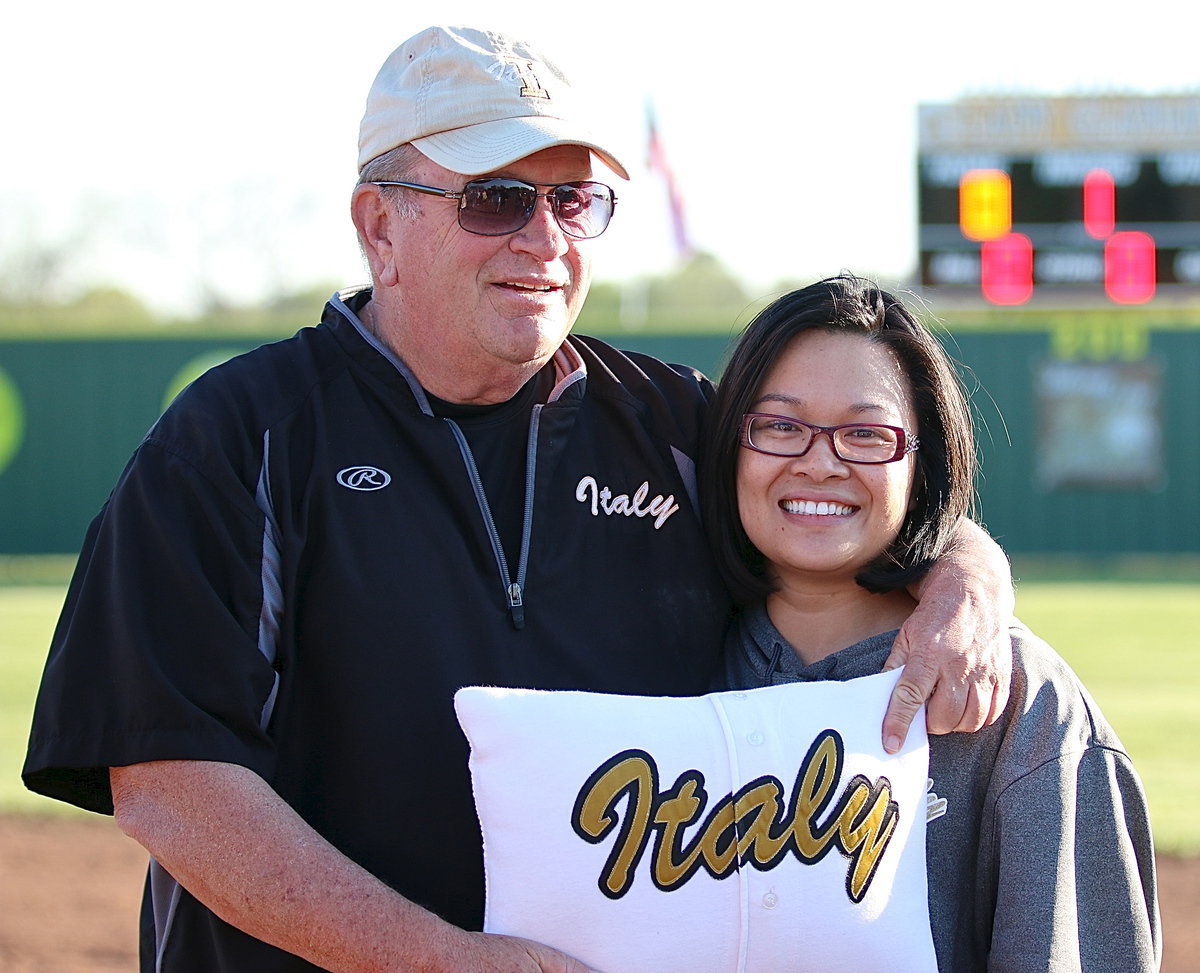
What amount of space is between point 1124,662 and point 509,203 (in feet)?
27.3

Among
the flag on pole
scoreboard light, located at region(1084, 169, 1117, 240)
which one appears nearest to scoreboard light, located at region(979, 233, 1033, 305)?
scoreboard light, located at region(1084, 169, 1117, 240)

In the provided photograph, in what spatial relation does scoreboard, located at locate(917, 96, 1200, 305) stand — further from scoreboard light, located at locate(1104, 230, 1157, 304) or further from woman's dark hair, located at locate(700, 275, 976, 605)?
woman's dark hair, located at locate(700, 275, 976, 605)

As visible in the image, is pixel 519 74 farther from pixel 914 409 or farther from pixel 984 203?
pixel 984 203

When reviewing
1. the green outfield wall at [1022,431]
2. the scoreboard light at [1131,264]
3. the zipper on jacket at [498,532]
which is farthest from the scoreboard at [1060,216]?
the zipper on jacket at [498,532]

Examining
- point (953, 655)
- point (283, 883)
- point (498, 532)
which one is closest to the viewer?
point (283, 883)

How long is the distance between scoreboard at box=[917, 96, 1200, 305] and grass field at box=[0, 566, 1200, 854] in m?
2.97

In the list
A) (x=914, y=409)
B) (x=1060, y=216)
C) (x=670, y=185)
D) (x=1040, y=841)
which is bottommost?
(x=1040, y=841)

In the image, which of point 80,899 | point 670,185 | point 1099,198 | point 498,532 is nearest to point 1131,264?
point 1099,198

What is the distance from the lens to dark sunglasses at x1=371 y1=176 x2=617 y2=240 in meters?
2.37

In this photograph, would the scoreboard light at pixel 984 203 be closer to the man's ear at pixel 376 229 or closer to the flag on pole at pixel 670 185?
the flag on pole at pixel 670 185

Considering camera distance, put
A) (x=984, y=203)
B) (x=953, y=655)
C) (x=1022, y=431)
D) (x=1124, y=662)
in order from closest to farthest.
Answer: (x=953, y=655)
(x=1124, y=662)
(x=984, y=203)
(x=1022, y=431)

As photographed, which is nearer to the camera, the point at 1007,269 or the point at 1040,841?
the point at 1040,841

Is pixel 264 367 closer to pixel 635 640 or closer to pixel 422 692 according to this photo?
pixel 422 692

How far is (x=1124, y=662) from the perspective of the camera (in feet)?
31.9
